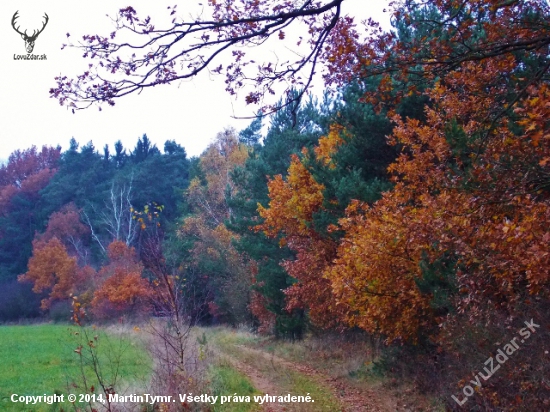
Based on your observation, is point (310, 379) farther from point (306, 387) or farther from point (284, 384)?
point (306, 387)

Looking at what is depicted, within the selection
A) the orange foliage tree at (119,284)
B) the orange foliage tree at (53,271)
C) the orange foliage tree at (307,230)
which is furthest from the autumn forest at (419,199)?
the orange foliage tree at (53,271)

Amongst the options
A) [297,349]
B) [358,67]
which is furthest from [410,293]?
[297,349]

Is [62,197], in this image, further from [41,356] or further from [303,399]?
[303,399]

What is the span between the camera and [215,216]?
135 feet

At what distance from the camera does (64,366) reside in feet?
52.2

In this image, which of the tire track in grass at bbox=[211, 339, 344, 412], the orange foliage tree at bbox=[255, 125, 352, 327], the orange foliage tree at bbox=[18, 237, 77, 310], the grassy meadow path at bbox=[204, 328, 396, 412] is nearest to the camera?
the tire track in grass at bbox=[211, 339, 344, 412]

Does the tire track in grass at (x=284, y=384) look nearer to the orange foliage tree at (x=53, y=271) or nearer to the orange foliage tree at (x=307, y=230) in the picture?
the orange foliage tree at (x=307, y=230)

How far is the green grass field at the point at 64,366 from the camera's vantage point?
10672mm

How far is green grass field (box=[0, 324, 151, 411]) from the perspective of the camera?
1067 centimetres

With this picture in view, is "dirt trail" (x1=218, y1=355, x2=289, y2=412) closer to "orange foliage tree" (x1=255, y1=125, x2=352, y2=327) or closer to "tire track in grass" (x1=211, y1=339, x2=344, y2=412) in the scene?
"tire track in grass" (x1=211, y1=339, x2=344, y2=412)

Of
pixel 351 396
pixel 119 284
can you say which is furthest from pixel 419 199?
pixel 119 284

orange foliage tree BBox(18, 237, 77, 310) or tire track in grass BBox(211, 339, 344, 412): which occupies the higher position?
orange foliage tree BBox(18, 237, 77, 310)

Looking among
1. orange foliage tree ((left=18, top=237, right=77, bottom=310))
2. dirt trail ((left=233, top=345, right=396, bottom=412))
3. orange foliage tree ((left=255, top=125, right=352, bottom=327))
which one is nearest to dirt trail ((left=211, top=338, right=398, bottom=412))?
dirt trail ((left=233, top=345, right=396, bottom=412))

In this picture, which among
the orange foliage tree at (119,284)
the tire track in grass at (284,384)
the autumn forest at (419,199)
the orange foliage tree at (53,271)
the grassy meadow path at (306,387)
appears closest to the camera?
the autumn forest at (419,199)
